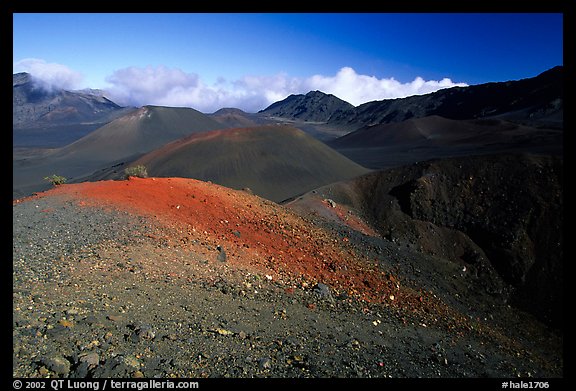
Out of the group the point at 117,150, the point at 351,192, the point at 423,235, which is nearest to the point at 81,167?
the point at 117,150

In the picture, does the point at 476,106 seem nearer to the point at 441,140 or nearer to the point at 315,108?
the point at 441,140

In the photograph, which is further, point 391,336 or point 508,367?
point 508,367

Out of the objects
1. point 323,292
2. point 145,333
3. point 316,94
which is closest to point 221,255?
point 323,292

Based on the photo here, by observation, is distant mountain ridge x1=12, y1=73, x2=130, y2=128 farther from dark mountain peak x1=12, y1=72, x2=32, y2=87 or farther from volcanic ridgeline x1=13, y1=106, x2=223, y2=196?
volcanic ridgeline x1=13, y1=106, x2=223, y2=196

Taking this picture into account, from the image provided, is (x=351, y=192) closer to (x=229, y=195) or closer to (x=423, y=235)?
(x=423, y=235)

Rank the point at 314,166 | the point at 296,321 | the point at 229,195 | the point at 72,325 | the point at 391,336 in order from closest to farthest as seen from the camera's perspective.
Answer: the point at 72,325 < the point at 296,321 < the point at 391,336 < the point at 229,195 < the point at 314,166

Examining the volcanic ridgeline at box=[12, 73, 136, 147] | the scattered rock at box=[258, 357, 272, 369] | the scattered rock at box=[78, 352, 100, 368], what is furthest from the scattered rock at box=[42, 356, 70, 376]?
the volcanic ridgeline at box=[12, 73, 136, 147]
